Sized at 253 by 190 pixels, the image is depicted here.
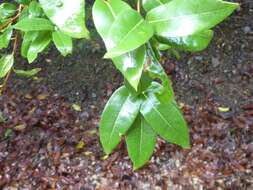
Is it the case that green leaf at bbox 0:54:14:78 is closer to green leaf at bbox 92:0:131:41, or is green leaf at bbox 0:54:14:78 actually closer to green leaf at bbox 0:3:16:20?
green leaf at bbox 0:3:16:20

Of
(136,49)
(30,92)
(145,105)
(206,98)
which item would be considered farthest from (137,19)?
(30,92)

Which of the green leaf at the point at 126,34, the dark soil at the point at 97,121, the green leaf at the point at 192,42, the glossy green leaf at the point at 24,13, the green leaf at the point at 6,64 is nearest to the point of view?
the green leaf at the point at 126,34

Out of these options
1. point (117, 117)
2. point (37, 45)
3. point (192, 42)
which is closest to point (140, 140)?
point (117, 117)

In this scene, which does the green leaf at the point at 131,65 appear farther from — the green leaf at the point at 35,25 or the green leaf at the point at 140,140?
the green leaf at the point at 35,25

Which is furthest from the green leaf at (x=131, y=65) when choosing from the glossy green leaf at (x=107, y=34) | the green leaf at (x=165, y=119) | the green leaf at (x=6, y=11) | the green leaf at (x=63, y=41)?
the green leaf at (x=6, y=11)

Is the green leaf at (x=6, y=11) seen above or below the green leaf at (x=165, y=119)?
below

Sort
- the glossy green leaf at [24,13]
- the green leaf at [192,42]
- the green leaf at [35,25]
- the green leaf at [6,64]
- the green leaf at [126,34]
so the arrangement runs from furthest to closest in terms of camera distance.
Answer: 1. the green leaf at [6,64]
2. the glossy green leaf at [24,13]
3. the green leaf at [35,25]
4. the green leaf at [192,42]
5. the green leaf at [126,34]
